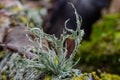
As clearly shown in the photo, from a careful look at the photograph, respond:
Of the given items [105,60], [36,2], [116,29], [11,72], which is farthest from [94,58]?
[36,2]

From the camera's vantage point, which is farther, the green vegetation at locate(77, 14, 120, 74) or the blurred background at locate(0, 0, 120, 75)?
the green vegetation at locate(77, 14, 120, 74)

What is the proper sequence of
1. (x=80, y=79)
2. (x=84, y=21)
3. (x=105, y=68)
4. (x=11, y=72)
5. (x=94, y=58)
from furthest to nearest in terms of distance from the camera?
(x=84, y=21) < (x=94, y=58) < (x=105, y=68) < (x=11, y=72) < (x=80, y=79)

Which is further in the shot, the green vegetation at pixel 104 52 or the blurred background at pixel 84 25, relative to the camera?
the green vegetation at pixel 104 52

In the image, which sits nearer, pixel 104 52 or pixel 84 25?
pixel 104 52

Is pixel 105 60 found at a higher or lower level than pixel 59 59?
lower

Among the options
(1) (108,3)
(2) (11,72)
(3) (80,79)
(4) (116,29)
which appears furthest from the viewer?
(1) (108,3)

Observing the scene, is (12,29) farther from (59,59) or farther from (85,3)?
(85,3)

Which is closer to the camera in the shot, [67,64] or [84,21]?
[67,64]
